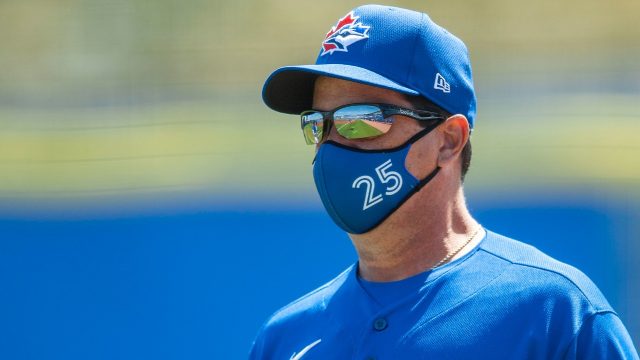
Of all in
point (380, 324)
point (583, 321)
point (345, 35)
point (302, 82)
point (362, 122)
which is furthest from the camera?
point (302, 82)

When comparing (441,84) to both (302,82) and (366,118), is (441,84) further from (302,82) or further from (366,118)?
(302,82)

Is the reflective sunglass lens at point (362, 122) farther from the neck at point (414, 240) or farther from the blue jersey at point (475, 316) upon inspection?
the blue jersey at point (475, 316)

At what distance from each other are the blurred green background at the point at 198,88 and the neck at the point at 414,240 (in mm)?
1532

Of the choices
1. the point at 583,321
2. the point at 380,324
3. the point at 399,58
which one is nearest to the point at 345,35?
the point at 399,58

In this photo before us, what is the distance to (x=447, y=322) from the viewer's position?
5.73 feet

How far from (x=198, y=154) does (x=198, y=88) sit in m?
0.27

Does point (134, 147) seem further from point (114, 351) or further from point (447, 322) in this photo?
point (447, 322)

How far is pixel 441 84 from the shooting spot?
196 cm

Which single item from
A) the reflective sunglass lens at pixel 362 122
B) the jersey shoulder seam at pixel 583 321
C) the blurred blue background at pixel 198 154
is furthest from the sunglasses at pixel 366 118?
the blurred blue background at pixel 198 154

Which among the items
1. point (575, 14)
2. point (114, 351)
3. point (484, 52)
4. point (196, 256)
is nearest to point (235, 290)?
point (196, 256)

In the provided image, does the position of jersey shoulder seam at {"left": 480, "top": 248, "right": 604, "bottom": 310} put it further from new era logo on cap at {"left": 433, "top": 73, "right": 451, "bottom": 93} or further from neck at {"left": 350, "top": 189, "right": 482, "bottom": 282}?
new era logo on cap at {"left": 433, "top": 73, "right": 451, "bottom": 93}

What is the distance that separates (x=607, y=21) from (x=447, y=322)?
208 centimetres

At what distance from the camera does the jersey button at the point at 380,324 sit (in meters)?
1.82

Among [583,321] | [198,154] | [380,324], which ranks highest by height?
[583,321]
